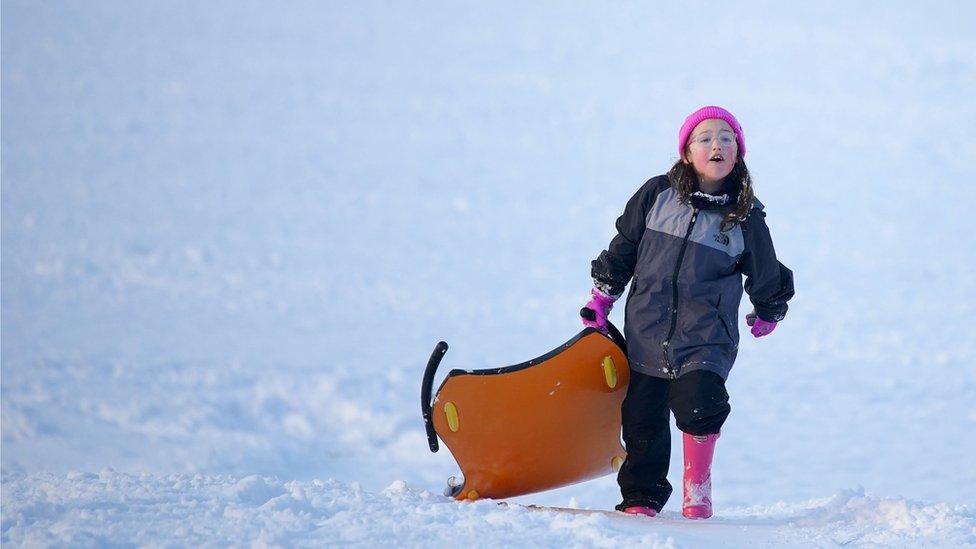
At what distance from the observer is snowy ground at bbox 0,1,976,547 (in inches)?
128

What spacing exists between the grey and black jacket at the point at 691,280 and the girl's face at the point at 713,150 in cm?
9

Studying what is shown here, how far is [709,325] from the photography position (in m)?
3.33

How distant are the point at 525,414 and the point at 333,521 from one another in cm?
93

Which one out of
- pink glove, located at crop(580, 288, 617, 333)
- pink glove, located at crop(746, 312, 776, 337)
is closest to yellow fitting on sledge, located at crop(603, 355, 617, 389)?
pink glove, located at crop(580, 288, 617, 333)

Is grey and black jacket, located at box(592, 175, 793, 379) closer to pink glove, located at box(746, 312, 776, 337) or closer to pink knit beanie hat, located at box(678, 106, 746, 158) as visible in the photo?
pink glove, located at box(746, 312, 776, 337)

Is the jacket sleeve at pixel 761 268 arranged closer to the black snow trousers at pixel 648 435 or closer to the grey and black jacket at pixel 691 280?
the grey and black jacket at pixel 691 280

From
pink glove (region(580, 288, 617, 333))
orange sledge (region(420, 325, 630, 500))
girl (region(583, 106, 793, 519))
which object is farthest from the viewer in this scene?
pink glove (region(580, 288, 617, 333))

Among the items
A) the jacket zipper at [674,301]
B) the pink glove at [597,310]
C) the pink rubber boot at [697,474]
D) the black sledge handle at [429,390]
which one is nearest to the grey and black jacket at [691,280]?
the jacket zipper at [674,301]

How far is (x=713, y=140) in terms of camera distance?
11.3 ft

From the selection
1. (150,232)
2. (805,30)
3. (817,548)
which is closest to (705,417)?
(817,548)

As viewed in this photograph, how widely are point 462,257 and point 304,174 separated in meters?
3.51

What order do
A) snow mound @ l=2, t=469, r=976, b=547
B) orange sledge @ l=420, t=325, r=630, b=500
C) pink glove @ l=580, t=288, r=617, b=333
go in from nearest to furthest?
snow mound @ l=2, t=469, r=976, b=547 → orange sledge @ l=420, t=325, r=630, b=500 → pink glove @ l=580, t=288, r=617, b=333

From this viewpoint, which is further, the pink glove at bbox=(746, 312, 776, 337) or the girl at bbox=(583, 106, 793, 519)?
the pink glove at bbox=(746, 312, 776, 337)

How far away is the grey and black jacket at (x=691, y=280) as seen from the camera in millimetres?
3336
